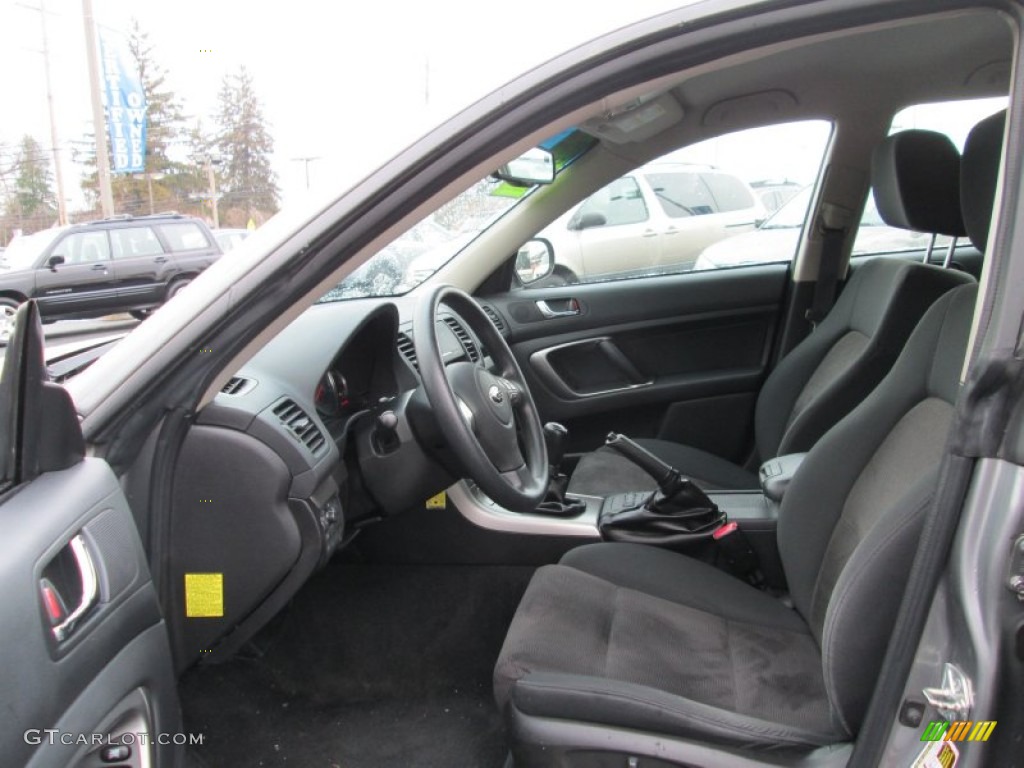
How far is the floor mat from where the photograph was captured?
6.20ft

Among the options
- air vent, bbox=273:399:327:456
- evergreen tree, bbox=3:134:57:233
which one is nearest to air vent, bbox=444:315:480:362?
air vent, bbox=273:399:327:456

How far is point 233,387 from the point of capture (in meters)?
1.49

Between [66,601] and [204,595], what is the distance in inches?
20.7

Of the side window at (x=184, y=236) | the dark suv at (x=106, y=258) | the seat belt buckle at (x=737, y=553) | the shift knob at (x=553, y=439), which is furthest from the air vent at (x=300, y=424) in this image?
the side window at (x=184, y=236)

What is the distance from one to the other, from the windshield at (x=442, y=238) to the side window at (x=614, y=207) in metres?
0.26

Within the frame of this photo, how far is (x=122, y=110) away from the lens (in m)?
7.49

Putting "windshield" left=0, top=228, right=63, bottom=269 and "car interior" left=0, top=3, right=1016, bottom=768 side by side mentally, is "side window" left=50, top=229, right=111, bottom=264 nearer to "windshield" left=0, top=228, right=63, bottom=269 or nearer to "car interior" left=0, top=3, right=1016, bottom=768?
"windshield" left=0, top=228, right=63, bottom=269

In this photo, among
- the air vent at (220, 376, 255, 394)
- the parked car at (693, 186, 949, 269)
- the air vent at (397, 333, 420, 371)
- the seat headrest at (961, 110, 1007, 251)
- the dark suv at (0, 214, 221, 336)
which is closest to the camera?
the seat headrest at (961, 110, 1007, 251)

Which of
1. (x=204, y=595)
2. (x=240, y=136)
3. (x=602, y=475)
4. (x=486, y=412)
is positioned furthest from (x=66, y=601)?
(x=240, y=136)

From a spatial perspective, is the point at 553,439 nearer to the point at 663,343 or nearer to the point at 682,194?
the point at 663,343

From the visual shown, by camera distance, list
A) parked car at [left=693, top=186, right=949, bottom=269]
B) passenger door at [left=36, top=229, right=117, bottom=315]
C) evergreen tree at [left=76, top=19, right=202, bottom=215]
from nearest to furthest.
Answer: parked car at [left=693, top=186, right=949, bottom=269] → passenger door at [left=36, top=229, right=117, bottom=315] → evergreen tree at [left=76, top=19, right=202, bottom=215]

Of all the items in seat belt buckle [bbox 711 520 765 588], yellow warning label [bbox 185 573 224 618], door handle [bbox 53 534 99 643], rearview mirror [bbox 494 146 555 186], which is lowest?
seat belt buckle [bbox 711 520 765 588]

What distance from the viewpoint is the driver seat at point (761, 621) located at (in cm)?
115

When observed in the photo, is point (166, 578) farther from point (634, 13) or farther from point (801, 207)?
point (801, 207)
